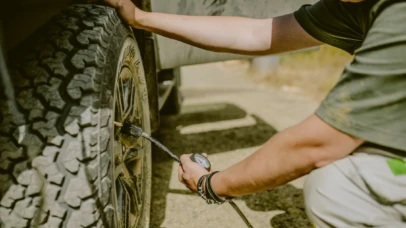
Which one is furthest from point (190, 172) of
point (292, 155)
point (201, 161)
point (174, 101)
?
point (174, 101)

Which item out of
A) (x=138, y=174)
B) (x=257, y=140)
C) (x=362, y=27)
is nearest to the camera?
(x=362, y=27)

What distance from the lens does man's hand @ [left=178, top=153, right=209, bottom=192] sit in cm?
157

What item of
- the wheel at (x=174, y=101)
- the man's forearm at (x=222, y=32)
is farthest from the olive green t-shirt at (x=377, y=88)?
the wheel at (x=174, y=101)

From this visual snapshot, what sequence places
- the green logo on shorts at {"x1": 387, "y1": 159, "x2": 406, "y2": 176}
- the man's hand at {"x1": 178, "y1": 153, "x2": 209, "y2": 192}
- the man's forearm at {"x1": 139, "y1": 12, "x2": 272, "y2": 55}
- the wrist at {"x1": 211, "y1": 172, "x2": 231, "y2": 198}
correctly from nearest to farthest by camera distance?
the green logo on shorts at {"x1": 387, "y1": 159, "x2": 406, "y2": 176}, the wrist at {"x1": 211, "y1": 172, "x2": 231, "y2": 198}, the man's hand at {"x1": 178, "y1": 153, "x2": 209, "y2": 192}, the man's forearm at {"x1": 139, "y1": 12, "x2": 272, "y2": 55}

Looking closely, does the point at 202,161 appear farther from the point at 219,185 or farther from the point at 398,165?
the point at 398,165

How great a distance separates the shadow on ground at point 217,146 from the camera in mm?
2117

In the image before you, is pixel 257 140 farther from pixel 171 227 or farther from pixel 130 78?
pixel 130 78

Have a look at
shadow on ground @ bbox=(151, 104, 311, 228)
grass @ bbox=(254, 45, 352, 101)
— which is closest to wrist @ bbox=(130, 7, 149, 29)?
shadow on ground @ bbox=(151, 104, 311, 228)

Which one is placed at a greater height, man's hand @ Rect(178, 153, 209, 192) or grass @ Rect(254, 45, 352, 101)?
man's hand @ Rect(178, 153, 209, 192)

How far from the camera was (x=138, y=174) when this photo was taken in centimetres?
172

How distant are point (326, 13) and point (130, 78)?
652mm

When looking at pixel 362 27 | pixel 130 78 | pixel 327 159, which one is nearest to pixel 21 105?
pixel 130 78

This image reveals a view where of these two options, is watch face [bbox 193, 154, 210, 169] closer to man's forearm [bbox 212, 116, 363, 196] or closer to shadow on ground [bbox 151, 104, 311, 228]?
man's forearm [bbox 212, 116, 363, 196]

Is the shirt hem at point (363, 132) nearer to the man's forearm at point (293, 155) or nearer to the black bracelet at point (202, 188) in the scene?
the man's forearm at point (293, 155)
